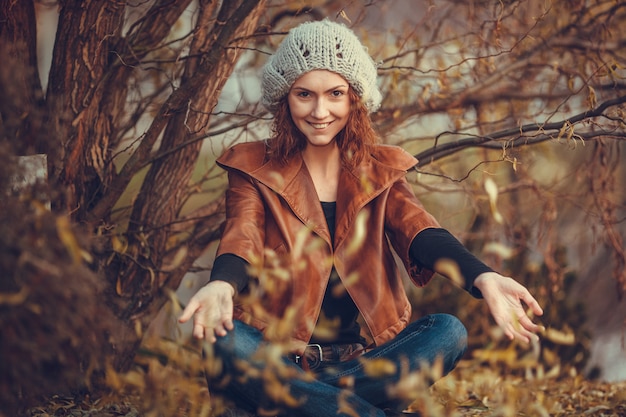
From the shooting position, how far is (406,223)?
257 centimetres

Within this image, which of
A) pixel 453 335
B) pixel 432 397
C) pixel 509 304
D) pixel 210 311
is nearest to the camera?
pixel 210 311

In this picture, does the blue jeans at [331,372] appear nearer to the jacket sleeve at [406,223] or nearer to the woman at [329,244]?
the woman at [329,244]

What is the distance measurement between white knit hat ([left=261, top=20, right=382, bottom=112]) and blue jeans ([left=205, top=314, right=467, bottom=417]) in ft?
2.55

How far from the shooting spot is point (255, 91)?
152 inches

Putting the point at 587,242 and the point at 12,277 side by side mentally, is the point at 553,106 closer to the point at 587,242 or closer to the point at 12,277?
the point at 587,242

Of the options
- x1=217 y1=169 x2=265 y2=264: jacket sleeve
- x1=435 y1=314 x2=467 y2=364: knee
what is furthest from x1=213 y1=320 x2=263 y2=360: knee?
x1=435 y1=314 x2=467 y2=364: knee

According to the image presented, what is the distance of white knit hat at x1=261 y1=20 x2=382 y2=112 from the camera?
2516 millimetres

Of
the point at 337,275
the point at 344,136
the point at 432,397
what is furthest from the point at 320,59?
the point at 432,397

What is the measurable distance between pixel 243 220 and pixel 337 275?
354 mm

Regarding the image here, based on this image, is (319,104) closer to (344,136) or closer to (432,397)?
(344,136)

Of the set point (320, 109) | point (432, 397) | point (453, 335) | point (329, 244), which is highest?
point (320, 109)

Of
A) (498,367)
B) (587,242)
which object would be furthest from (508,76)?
(587,242)

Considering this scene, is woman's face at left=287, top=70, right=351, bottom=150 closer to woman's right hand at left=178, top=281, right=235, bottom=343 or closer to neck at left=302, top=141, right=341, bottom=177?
neck at left=302, top=141, right=341, bottom=177

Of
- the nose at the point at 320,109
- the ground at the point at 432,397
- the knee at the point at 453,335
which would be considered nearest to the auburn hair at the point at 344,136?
the nose at the point at 320,109
